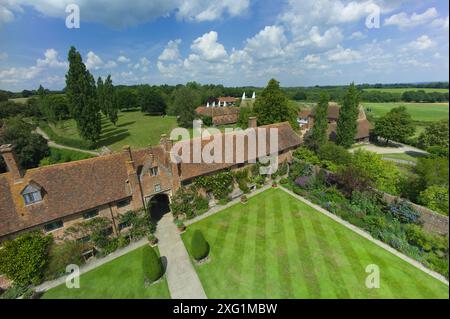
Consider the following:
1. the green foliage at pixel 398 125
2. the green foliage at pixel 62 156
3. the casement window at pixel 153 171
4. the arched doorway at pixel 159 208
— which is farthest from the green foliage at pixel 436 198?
the green foliage at pixel 62 156

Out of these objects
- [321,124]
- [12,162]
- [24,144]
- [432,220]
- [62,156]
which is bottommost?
[432,220]

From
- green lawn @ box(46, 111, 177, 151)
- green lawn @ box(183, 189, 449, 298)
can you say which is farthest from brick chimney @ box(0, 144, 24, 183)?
green lawn @ box(46, 111, 177, 151)

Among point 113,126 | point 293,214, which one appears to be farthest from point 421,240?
point 113,126

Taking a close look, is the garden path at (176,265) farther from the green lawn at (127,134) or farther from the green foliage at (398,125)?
the green foliage at (398,125)

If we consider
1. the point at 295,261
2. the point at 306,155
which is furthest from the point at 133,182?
the point at 306,155

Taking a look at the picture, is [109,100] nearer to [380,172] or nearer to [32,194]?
[32,194]
